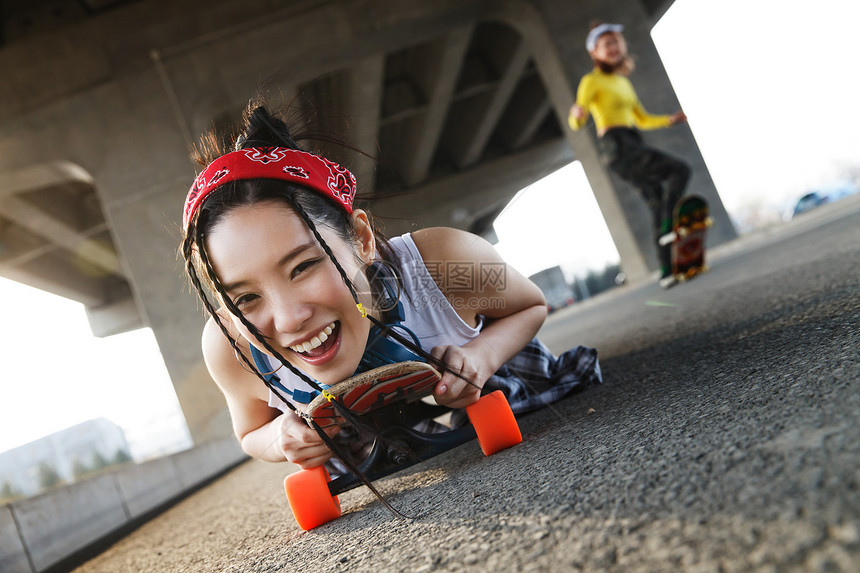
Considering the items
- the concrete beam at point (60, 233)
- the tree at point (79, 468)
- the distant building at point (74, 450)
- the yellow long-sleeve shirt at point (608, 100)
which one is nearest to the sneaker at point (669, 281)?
the yellow long-sleeve shirt at point (608, 100)

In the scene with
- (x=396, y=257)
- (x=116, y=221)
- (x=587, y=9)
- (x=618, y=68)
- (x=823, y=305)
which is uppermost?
(x=587, y=9)

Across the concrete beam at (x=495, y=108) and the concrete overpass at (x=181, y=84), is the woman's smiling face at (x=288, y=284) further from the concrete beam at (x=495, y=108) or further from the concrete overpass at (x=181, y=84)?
the concrete beam at (x=495, y=108)

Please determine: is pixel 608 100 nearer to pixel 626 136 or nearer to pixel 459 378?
pixel 626 136

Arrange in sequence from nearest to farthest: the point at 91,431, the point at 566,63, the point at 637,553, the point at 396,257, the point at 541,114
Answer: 1. the point at 637,553
2. the point at 396,257
3. the point at 566,63
4. the point at 91,431
5. the point at 541,114

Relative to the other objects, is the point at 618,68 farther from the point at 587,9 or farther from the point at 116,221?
the point at 116,221

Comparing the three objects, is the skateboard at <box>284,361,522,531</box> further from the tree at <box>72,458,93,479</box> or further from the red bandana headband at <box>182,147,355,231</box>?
the tree at <box>72,458,93,479</box>

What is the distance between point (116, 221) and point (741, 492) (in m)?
8.28

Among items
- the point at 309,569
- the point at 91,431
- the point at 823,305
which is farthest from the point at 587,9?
the point at 91,431

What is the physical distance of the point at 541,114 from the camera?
17.0 metres

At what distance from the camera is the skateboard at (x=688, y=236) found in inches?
189

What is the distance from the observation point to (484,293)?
1790 millimetres

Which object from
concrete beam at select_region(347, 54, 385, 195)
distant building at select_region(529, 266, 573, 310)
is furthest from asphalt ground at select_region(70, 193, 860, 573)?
distant building at select_region(529, 266, 573, 310)

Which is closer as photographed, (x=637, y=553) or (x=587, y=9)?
(x=637, y=553)

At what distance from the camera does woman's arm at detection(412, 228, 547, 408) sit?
1661 mm
